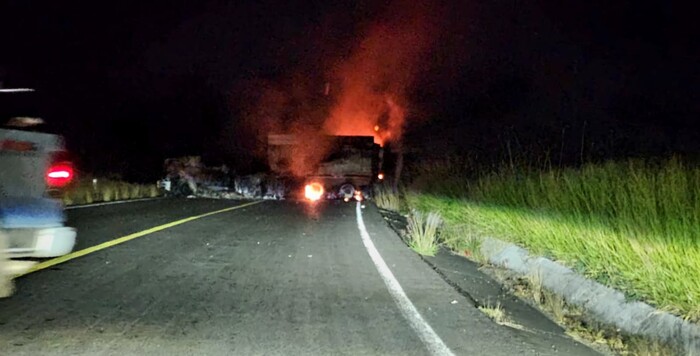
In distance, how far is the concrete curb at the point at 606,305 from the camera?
7.88 metres

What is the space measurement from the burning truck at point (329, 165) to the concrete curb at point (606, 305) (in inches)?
929

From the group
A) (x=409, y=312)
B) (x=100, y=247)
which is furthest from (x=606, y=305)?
(x=100, y=247)

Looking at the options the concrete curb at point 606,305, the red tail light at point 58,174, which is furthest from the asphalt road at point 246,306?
the red tail light at point 58,174

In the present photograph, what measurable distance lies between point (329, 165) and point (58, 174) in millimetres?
29726

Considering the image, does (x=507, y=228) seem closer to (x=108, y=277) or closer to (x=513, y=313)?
(x=513, y=313)

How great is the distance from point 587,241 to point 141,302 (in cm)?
600

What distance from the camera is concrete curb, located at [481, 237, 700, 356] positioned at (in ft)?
25.9

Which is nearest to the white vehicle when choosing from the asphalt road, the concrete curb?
the asphalt road

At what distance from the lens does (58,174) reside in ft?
26.6

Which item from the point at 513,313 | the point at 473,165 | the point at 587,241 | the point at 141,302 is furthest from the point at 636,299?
the point at 473,165

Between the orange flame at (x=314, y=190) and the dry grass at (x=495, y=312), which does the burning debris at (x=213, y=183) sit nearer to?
the orange flame at (x=314, y=190)

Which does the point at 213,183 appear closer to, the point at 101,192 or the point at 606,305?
the point at 101,192

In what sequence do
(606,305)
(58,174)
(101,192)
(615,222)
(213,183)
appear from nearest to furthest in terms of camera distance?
(58,174), (606,305), (615,222), (101,192), (213,183)

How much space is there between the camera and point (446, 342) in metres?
7.73
